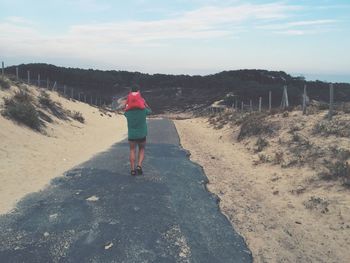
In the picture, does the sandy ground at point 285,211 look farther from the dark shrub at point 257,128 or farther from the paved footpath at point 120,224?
the dark shrub at point 257,128

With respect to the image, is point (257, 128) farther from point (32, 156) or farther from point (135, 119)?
point (32, 156)

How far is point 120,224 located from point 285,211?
307 cm

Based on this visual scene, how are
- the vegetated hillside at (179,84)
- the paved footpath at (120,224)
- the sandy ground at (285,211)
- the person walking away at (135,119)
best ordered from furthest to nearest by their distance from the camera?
the vegetated hillside at (179,84)
the person walking away at (135,119)
the sandy ground at (285,211)
the paved footpath at (120,224)

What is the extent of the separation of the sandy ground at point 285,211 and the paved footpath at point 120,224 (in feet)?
1.23

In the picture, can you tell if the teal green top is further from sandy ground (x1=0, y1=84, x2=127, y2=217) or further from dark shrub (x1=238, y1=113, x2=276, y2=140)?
dark shrub (x1=238, y1=113, x2=276, y2=140)

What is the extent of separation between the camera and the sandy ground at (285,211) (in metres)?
6.15

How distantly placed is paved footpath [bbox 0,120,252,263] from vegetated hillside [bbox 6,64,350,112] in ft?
246

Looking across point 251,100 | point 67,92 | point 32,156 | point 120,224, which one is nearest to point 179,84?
point 67,92

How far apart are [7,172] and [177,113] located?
7534 centimetres

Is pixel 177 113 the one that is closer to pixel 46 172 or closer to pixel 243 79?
pixel 243 79

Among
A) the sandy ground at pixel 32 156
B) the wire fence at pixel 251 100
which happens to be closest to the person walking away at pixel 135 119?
the sandy ground at pixel 32 156

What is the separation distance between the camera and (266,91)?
3418 inches

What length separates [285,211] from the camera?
26.5 ft

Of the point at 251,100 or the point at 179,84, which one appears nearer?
the point at 251,100
